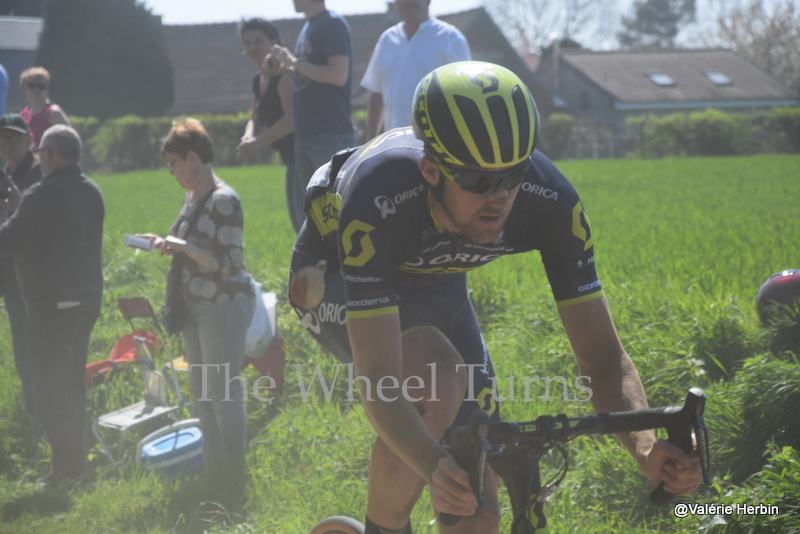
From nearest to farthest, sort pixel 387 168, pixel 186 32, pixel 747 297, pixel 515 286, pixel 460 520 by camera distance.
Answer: pixel 460 520 < pixel 387 168 < pixel 747 297 < pixel 515 286 < pixel 186 32

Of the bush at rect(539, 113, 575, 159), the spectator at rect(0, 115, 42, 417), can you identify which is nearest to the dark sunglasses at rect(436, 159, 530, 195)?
the spectator at rect(0, 115, 42, 417)

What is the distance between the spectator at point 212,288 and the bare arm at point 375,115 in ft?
6.79

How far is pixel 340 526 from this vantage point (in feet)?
12.2

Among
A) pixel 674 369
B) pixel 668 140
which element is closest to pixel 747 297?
pixel 674 369

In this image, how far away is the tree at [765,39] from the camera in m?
74.9

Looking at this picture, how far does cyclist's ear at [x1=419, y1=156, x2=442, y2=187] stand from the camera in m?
2.73

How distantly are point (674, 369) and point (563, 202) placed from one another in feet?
9.46

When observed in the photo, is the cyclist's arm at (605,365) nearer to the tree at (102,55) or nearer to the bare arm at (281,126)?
the bare arm at (281,126)

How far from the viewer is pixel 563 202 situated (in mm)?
2936

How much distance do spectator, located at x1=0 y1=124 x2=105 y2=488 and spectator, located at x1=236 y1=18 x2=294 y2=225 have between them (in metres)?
1.42

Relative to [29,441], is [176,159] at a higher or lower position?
higher

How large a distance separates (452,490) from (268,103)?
5.56 metres

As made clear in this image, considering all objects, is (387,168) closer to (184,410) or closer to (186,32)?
(184,410)

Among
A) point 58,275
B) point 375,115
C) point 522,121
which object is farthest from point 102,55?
point 522,121
